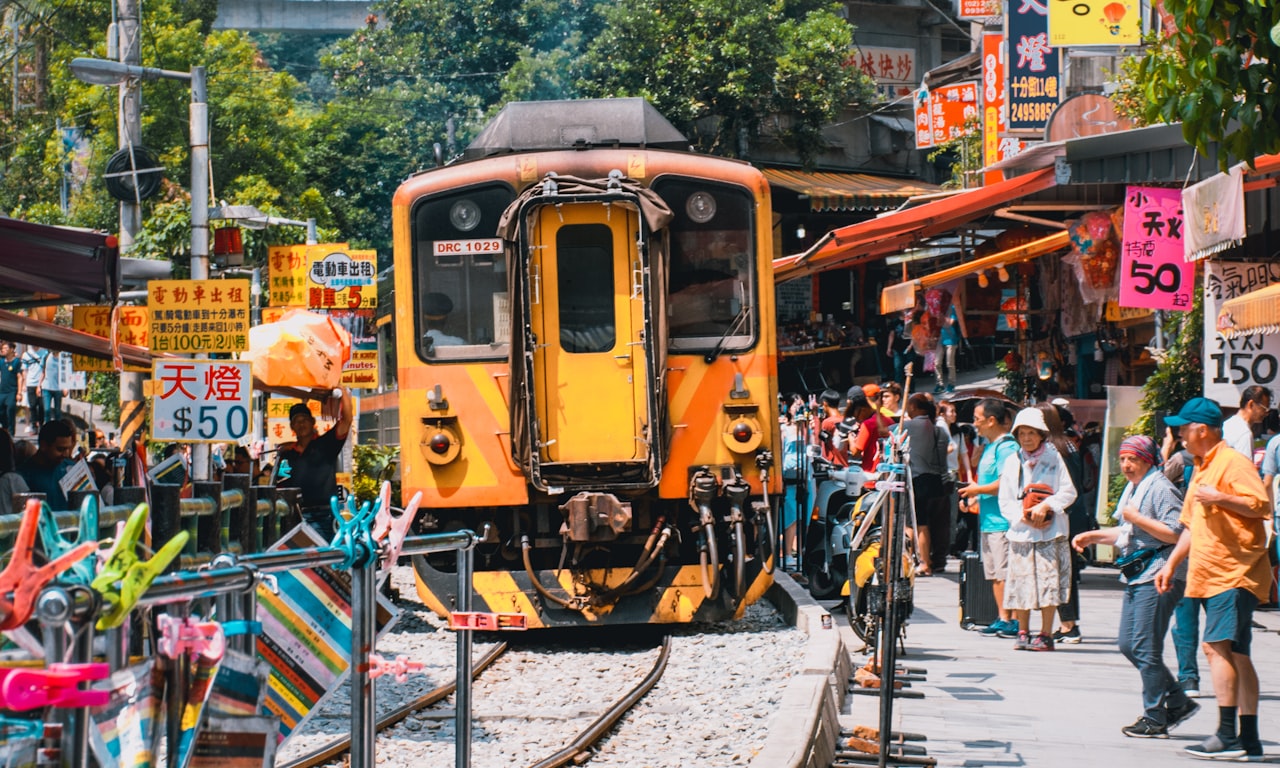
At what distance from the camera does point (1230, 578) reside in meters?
7.72

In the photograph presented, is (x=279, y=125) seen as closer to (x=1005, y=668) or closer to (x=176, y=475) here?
(x=176, y=475)

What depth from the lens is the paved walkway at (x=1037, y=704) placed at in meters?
7.91

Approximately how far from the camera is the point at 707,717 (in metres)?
8.65

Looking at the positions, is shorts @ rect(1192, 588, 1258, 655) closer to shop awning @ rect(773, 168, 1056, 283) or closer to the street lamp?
shop awning @ rect(773, 168, 1056, 283)

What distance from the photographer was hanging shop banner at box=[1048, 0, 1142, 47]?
18.4 metres

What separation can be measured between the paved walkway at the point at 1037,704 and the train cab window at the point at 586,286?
2.67m

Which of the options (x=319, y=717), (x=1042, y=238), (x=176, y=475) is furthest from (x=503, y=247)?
(x=1042, y=238)

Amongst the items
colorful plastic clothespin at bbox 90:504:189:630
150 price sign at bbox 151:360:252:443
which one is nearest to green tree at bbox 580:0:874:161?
150 price sign at bbox 151:360:252:443

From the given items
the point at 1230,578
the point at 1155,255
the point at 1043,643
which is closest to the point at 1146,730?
the point at 1230,578

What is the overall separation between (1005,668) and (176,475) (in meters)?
7.86

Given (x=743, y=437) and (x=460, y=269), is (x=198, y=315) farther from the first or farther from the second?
(x=743, y=437)

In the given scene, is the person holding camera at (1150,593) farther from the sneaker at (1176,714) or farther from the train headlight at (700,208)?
the train headlight at (700,208)

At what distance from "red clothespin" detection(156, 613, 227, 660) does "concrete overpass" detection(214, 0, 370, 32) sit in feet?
186

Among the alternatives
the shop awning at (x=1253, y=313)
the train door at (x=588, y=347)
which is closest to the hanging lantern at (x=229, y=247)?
the train door at (x=588, y=347)
